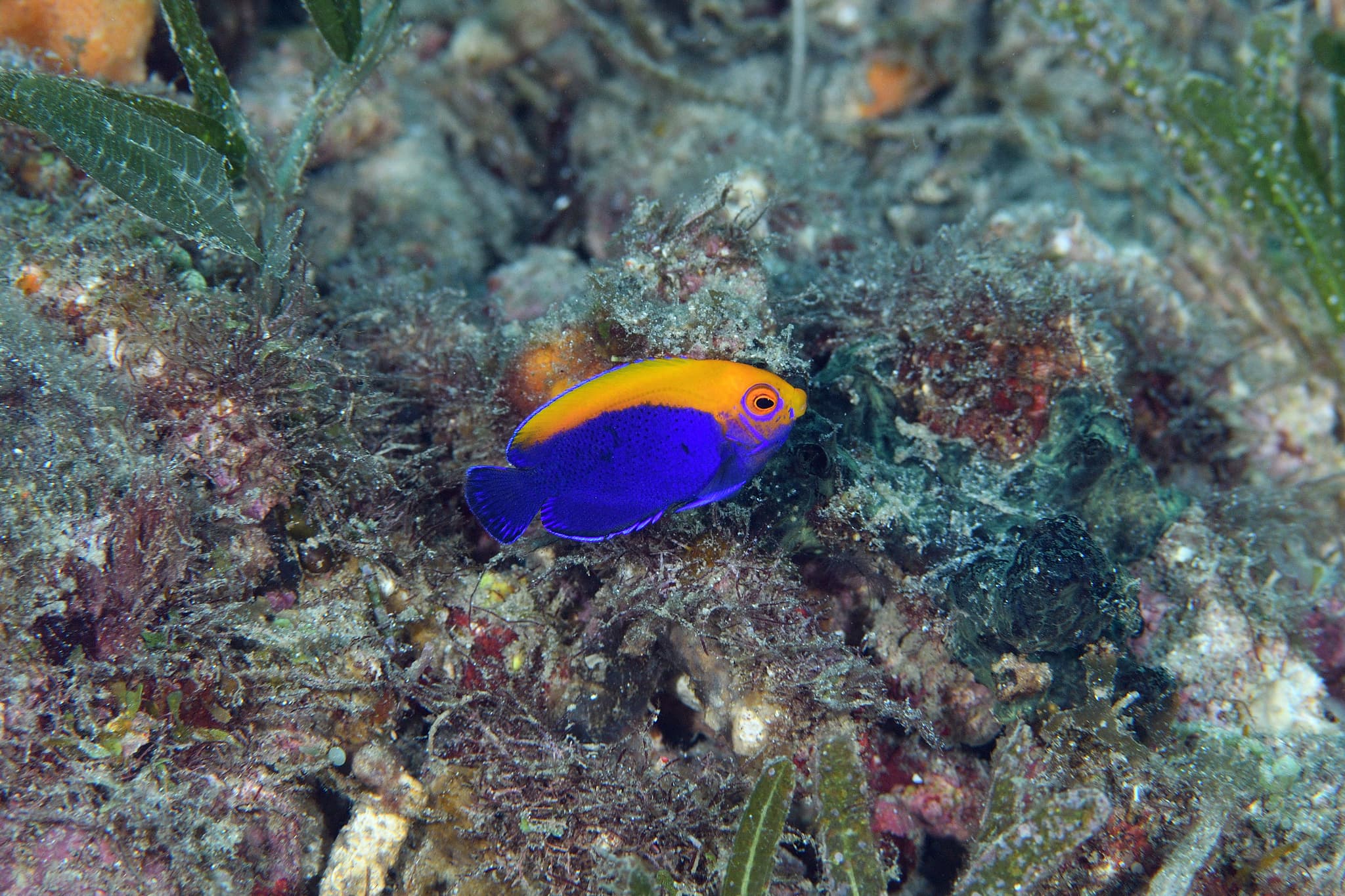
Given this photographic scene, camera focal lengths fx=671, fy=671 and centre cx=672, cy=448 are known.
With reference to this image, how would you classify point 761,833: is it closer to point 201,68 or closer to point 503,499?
point 503,499

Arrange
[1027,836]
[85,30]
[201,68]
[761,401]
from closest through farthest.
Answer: [761,401] → [1027,836] → [201,68] → [85,30]

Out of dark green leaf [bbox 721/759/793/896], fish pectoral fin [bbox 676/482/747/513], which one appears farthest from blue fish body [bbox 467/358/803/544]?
dark green leaf [bbox 721/759/793/896]

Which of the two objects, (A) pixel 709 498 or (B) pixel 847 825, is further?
(B) pixel 847 825

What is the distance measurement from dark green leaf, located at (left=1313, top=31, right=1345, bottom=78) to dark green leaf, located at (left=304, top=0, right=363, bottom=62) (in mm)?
6573

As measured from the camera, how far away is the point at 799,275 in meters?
3.99

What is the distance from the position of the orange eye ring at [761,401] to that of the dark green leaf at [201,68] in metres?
2.78

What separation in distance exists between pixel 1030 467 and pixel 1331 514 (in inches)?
99.4

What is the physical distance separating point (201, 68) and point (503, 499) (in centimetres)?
265

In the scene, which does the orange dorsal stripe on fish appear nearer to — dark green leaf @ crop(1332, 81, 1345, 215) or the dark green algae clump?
the dark green algae clump

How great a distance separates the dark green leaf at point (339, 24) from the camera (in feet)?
11.0

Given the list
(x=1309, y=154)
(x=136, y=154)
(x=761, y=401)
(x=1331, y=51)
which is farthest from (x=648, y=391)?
(x=1331, y=51)

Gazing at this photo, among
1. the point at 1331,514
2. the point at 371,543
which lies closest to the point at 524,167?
the point at 371,543

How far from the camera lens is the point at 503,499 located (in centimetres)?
229

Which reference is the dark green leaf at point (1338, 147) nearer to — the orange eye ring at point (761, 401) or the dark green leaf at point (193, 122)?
the orange eye ring at point (761, 401)
